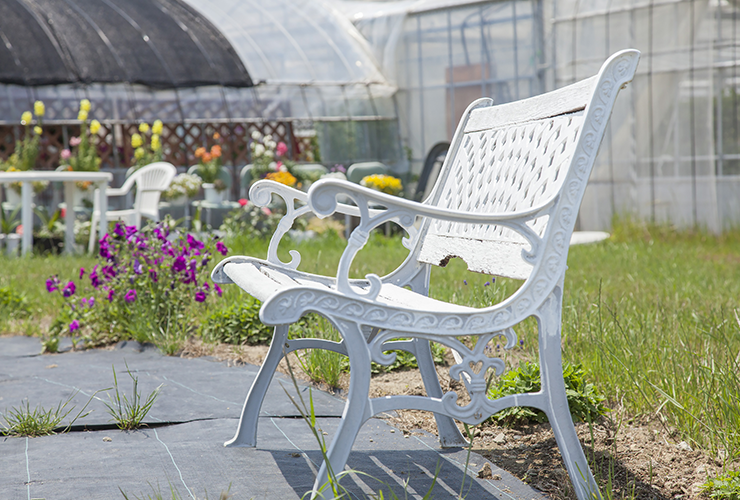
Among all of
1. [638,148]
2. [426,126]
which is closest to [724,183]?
[638,148]

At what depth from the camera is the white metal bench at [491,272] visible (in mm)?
1422

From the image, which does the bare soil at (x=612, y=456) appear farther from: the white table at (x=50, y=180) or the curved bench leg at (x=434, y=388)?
the white table at (x=50, y=180)

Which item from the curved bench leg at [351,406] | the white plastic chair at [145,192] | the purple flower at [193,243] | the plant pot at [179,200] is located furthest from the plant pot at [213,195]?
the curved bench leg at [351,406]

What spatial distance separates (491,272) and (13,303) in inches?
129

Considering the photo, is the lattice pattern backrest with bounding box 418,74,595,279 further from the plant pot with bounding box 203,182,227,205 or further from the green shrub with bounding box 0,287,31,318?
the plant pot with bounding box 203,182,227,205

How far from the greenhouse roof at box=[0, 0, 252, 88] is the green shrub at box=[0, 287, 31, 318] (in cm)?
661

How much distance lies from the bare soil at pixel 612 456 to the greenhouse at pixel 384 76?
21.6 feet

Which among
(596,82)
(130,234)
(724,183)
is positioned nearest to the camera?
(596,82)

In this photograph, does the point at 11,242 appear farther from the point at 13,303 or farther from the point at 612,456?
the point at 612,456

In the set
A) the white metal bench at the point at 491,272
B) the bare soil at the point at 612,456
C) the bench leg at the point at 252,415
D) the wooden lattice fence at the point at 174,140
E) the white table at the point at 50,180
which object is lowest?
the bare soil at the point at 612,456

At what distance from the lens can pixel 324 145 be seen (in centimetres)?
1172

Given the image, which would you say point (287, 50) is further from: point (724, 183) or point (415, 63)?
point (724, 183)

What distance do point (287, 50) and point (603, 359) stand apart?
10.6 meters

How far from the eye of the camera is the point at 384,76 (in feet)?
39.8
